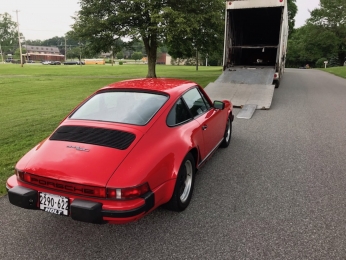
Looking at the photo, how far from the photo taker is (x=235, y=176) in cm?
430

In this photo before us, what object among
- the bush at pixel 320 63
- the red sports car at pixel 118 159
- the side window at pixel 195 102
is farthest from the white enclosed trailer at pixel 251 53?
the bush at pixel 320 63

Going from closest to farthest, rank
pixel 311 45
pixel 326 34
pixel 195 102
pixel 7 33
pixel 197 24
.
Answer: pixel 195 102 → pixel 197 24 → pixel 326 34 → pixel 311 45 → pixel 7 33

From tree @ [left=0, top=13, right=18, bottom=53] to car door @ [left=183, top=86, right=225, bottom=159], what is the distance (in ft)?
408

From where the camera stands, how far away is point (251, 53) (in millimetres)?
15062

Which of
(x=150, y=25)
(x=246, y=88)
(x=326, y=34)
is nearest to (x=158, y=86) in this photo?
(x=246, y=88)

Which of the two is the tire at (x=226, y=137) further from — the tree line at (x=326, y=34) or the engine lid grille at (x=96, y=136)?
the tree line at (x=326, y=34)

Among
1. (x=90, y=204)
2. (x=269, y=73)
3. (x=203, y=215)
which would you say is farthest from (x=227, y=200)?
(x=269, y=73)

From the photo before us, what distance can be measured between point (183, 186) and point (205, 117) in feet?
4.02

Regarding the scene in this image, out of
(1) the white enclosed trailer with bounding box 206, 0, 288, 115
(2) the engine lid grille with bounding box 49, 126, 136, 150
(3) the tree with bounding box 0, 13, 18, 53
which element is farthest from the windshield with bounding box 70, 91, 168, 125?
(3) the tree with bounding box 0, 13, 18, 53

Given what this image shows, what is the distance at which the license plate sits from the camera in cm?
259

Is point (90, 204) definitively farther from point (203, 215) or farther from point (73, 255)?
point (203, 215)

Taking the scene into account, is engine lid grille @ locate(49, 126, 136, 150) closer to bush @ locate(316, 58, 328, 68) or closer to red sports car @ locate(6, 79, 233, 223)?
red sports car @ locate(6, 79, 233, 223)

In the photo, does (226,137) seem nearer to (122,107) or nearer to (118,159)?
(122,107)

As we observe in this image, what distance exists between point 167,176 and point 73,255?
112 cm
